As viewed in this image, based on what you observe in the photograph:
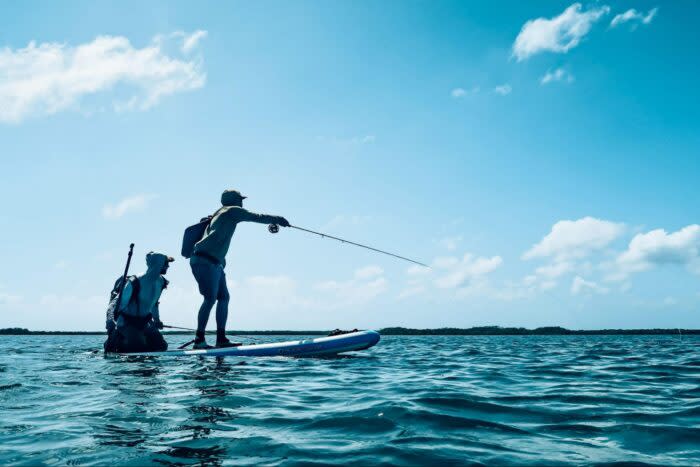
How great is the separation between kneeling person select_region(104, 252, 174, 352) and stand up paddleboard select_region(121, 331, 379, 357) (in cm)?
79

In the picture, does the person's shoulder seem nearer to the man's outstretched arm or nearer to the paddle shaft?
the man's outstretched arm

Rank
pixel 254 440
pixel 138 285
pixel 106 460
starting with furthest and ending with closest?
pixel 138 285
pixel 254 440
pixel 106 460

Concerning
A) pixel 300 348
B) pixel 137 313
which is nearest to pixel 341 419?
pixel 300 348

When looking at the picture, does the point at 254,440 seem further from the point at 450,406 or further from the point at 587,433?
the point at 587,433

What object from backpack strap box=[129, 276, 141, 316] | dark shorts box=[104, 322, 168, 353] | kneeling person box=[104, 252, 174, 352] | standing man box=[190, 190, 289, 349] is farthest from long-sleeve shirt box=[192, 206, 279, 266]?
dark shorts box=[104, 322, 168, 353]

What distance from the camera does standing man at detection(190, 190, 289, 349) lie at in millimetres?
9797

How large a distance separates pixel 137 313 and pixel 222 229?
10.1 feet

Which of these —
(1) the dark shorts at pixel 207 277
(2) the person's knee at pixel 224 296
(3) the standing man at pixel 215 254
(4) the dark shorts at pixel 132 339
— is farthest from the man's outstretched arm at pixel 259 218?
(4) the dark shorts at pixel 132 339

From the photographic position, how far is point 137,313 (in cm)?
1077

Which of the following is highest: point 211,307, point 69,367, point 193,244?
point 193,244

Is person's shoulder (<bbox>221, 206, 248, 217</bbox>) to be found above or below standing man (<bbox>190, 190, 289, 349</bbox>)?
above

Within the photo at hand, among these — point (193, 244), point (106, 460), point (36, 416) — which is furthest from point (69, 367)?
point (106, 460)

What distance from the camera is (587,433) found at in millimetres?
3660

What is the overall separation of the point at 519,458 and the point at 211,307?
808 cm
